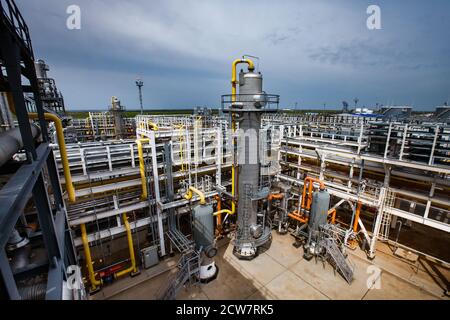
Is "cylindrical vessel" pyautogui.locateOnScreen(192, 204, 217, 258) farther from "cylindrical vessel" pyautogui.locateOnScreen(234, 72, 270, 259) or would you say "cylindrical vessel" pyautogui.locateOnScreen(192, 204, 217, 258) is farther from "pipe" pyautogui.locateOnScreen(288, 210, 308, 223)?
"pipe" pyautogui.locateOnScreen(288, 210, 308, 223)

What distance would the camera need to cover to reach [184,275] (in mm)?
9891

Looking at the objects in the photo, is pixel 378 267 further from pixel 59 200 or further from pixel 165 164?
pixel 59 200

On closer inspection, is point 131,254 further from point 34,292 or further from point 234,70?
point 234,70

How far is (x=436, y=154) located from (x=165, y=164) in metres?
13.0

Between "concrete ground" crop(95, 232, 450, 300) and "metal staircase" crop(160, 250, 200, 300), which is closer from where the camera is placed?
"metal staircase" crop(160, 250, 200, 300)

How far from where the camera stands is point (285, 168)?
53.5 feet

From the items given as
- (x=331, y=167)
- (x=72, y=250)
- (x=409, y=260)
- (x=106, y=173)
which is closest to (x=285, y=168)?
(x=331, y=167)

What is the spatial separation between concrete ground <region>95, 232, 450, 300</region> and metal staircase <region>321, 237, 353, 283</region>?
32cm

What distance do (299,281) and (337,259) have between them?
233 centimetres

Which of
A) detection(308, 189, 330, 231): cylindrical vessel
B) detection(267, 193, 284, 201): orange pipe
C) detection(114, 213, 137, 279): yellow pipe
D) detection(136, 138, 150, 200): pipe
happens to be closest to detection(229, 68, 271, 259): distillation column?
detection(267, 193, 284, 201): orange pipe

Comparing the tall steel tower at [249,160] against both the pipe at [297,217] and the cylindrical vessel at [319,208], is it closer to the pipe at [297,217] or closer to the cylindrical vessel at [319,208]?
the pipe at [297,217]

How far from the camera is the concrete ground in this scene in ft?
31.5

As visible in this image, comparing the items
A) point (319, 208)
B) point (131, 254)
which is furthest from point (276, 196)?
point (131, 254)

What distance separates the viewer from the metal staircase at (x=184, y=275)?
9.21 metres
